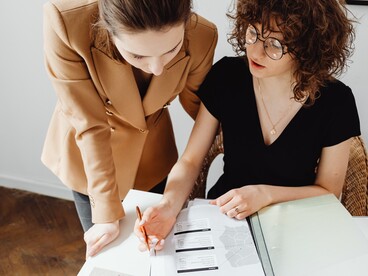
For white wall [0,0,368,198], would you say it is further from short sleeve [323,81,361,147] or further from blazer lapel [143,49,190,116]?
blazer lapel [143,49,190,116]

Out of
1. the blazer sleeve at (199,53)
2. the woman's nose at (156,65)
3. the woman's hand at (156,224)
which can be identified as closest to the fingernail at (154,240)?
the woman's hand at (156,224)

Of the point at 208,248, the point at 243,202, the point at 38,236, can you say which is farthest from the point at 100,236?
the point at 38,236

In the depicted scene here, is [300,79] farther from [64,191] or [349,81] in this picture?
[64,191]

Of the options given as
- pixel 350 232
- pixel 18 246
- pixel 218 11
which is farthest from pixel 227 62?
pixel 18 246

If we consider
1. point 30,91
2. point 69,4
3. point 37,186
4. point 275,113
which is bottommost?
point 37,186

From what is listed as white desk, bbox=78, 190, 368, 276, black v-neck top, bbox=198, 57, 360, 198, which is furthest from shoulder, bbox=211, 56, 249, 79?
white desk, bbox=78, 190, 368, 276

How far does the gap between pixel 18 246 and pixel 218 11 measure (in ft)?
4.98

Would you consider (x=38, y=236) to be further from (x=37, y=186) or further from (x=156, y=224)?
(x=156, y=224)

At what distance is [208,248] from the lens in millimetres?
1026

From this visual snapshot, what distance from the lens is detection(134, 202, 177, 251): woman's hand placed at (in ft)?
3.41

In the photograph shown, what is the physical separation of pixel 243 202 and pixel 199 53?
0.44m

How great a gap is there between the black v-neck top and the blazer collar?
0.15 m

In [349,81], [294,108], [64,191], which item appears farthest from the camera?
[64,191]

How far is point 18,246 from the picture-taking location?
2189 millimetres
